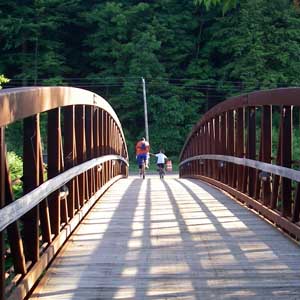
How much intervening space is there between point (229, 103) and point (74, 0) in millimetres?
44373

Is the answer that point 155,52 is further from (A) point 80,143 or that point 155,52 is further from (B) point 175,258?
(B) point 175,258

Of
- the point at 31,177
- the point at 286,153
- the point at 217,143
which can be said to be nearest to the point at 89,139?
the point at 286,153

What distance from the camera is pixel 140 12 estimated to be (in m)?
52.9

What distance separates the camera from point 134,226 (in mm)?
7898

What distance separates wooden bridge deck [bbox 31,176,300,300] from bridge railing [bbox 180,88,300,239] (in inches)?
10.0

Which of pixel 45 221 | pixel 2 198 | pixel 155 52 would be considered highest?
pixel 155 52

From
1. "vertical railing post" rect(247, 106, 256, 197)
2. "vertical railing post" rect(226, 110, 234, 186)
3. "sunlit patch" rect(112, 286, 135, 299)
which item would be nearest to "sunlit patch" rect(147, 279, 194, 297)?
"sunlit patch" rect(112, 286, 135, 299)

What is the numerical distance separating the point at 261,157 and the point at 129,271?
3632 mm

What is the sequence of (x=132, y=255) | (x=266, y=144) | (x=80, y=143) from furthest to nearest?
(x=266, y=144), (x=80, y=143), (x=132, y=255)

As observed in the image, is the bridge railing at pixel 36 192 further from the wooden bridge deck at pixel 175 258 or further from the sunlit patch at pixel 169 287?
the sunlit patch at pixel 169 287

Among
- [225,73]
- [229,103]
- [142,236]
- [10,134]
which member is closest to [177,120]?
[225,73]

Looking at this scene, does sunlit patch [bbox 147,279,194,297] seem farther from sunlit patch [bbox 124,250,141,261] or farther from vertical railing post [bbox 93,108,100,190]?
vertical railing post [bbox 93,108,100,190]

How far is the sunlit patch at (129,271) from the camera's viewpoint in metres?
5.62

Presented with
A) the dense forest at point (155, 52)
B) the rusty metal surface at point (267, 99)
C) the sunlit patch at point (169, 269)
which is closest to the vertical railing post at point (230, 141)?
the rusty metal surface at point (267, 99)
